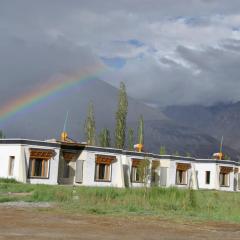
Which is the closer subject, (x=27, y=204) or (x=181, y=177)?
(x=27, y=204)

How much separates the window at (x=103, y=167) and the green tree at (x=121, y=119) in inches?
1087

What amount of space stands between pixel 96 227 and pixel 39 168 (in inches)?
1251

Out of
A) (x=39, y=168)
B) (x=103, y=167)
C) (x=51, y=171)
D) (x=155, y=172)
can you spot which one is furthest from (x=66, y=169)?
(x=155, y=172)

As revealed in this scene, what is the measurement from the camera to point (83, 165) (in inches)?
2074

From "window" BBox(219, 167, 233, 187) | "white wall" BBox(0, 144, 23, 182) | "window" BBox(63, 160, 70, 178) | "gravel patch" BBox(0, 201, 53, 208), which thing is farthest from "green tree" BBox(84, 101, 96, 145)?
"gravel patch" BBox(0, 201, 53, 208)

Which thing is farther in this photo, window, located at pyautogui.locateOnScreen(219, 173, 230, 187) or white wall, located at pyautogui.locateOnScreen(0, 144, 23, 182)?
window, located at pyautogui.locateOnScreen(219, 173, 230, 187)

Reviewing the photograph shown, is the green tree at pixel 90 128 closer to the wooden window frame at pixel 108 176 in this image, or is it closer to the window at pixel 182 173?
the window at pixel 182 173

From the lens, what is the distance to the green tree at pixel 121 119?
84125mm

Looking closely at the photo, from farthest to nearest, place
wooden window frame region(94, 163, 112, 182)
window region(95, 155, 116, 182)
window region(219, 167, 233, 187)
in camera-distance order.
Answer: window region(219, 167, 233, 187), window region(95, 155, 116, 182), wooden window frame region(94, 163, 112, 182)

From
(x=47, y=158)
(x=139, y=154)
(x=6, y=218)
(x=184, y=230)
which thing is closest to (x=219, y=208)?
(x=184, y=230)

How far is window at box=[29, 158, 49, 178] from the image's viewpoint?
48319 millimetres

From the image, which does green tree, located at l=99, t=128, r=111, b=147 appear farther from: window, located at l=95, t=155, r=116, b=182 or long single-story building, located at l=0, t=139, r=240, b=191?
window, located at l=95, t=155, r=116, b=182

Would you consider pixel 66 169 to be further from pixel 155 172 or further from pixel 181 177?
pixel 181 177

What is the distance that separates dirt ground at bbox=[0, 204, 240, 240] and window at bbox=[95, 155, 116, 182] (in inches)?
1220
